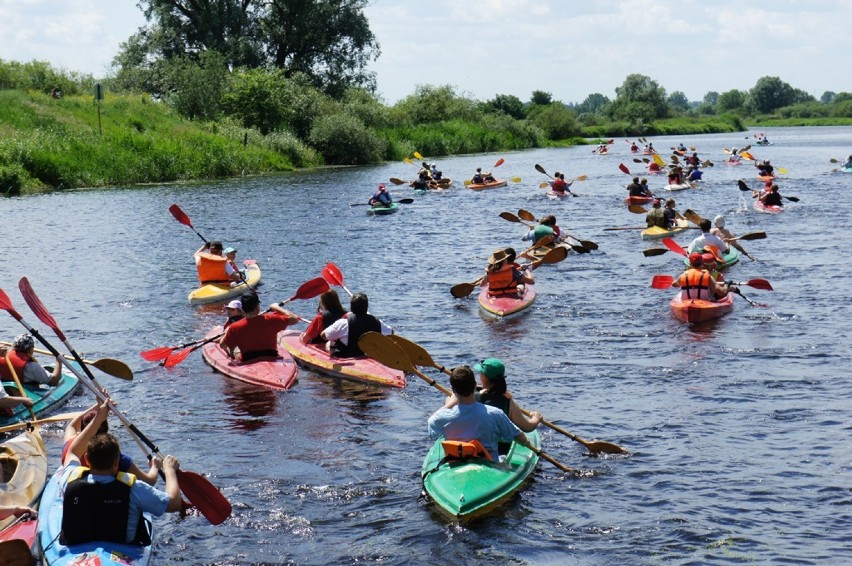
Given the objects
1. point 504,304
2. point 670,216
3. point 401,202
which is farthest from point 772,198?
point 504,304

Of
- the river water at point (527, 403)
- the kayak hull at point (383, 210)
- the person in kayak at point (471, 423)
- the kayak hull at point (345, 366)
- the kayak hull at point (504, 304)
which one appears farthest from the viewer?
the kayak hull at point (383, 210)

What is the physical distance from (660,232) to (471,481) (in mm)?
17796

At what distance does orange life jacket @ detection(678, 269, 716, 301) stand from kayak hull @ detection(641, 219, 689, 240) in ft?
29.2

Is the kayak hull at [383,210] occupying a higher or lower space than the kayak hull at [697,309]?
higher

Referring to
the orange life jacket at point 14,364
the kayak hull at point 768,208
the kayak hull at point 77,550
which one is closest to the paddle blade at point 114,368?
the orange life jacket at point 14,364

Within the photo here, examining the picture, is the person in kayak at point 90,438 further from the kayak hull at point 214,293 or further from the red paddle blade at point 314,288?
the kayak hull at point 214,293

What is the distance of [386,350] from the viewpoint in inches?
417

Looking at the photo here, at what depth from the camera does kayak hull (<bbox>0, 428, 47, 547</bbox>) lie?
27.7 ft

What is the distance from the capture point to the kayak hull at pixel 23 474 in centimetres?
843

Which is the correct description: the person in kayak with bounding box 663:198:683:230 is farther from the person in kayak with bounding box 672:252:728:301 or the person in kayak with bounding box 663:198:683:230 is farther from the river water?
the person in kayak with bounding box 672:252:728:301

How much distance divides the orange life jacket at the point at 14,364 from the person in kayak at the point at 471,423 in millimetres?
5581

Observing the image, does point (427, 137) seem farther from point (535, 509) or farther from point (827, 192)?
point (535, 509)

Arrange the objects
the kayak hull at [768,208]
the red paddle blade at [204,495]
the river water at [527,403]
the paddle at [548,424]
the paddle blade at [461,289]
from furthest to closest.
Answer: the kayak hull at [768,208] < the paddle blade at [461,289] < the paddle at [548,424] < the river water at [527,403] < the red paddle blade at [204,495]

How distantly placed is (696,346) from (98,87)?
34809mm
